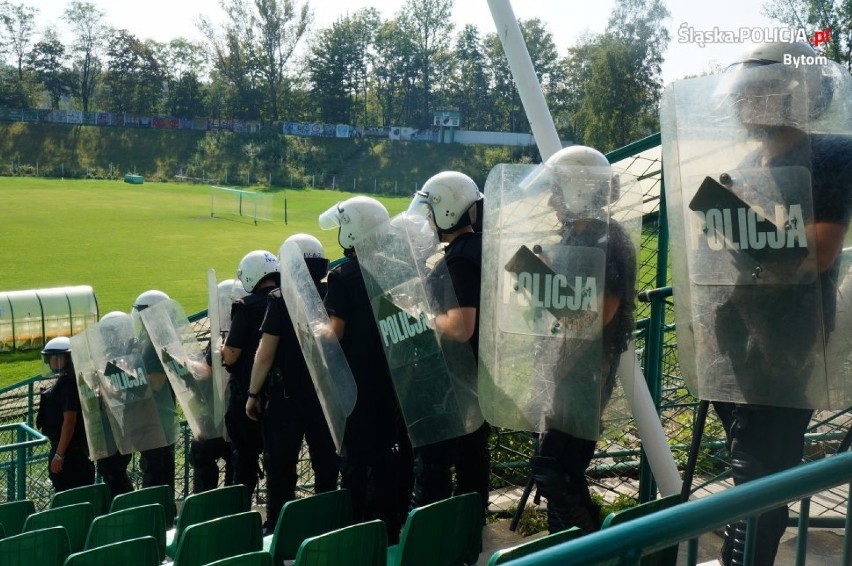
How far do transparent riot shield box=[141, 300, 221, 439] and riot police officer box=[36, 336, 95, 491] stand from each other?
129cm

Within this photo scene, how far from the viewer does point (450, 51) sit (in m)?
70.8

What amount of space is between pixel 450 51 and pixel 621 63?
27.3 m

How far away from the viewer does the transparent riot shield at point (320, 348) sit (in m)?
4.59

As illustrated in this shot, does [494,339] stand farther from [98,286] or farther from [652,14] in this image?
[652,14]

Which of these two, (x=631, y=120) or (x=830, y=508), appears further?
(x=631, y=120)

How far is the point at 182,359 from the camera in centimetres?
589

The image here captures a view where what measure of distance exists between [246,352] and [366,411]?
1.31 metres

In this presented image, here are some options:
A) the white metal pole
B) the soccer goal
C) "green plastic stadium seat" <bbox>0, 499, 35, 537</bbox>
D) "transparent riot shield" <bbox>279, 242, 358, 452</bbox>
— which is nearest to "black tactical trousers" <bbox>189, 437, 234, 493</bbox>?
"green plastic stadium seat" <bbox>0, 499, 35, 537</bbox>

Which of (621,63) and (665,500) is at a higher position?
(621,63)

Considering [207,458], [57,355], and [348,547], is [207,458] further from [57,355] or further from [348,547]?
[348,547]

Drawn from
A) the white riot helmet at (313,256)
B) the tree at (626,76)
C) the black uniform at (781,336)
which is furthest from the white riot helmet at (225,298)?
the tree at (626,76)

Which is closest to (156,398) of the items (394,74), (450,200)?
(450,200)

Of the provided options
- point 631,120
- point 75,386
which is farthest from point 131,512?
point 631,120

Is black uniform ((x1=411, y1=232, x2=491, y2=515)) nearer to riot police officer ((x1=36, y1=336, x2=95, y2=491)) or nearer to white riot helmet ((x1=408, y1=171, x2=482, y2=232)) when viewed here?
white riot helmet ((x1=408, y1=171, x2=482, y2=232))
